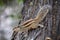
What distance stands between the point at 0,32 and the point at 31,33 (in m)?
1.36

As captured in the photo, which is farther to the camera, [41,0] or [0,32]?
[0,32]

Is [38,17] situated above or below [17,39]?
above

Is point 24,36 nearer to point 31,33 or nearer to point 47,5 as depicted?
point 31,33

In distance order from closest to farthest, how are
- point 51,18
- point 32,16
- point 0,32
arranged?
point 51,18, point 32,16, point 0,32

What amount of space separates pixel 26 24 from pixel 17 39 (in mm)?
90

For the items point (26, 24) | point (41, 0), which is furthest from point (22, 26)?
point (41, 0)

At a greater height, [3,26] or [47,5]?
[47,5]

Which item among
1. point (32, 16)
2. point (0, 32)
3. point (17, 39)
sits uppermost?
point (32, 16)

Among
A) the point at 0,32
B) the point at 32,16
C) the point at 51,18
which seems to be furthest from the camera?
the point at 0,32

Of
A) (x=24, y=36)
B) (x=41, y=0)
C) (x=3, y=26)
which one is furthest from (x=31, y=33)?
(x=3, y=26)

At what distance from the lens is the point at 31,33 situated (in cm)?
75

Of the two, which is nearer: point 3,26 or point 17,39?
point 17,39

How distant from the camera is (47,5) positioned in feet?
2.43

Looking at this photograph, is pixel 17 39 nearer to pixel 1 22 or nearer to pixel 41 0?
pixel 41 0
